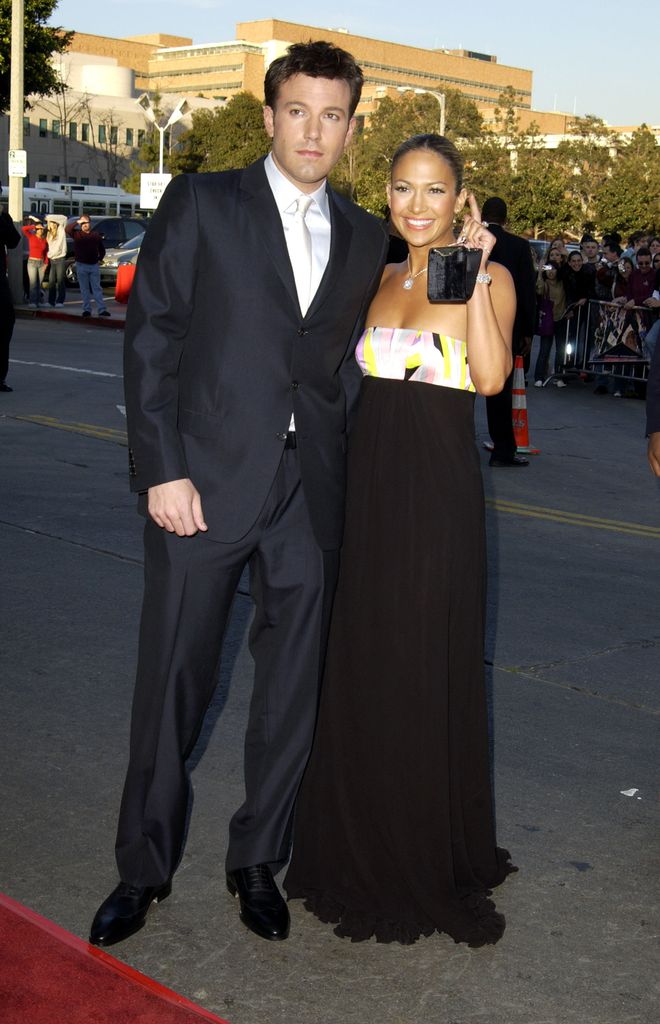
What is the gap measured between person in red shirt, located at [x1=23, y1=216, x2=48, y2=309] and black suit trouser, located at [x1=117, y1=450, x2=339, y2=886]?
2292 cm

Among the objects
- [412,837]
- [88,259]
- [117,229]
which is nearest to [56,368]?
[88,259]

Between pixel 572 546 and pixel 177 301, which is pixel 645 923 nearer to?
pixel 177 301

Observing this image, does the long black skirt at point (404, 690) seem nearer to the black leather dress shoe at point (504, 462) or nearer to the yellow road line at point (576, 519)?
the yellow road line at point (576, 519)

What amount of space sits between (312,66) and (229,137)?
67.8m

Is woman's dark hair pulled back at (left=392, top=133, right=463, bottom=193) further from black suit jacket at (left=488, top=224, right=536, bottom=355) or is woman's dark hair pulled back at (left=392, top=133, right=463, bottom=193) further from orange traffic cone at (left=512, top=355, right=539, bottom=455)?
orange traffic cone at (left=512, top=355, right=539, bottom=455)

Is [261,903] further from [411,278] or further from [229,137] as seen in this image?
[229,137]

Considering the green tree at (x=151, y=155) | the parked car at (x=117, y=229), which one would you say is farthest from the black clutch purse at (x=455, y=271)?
the green tree at (x=151, y=155)

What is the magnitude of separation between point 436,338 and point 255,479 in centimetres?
59

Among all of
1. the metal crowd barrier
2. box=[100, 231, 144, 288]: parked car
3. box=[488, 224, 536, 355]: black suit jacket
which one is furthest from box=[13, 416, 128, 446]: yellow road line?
box=[100, 231, 144, 288]: parked car

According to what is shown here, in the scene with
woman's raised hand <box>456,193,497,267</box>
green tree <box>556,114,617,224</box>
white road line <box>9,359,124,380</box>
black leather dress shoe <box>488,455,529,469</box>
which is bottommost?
black leather dress shoe <box>488,455,529,469</box>

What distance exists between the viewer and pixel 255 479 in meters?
3.21

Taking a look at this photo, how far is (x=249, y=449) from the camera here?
3.21 metres

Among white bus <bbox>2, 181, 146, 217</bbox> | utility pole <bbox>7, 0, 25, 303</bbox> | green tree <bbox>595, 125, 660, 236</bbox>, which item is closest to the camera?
utility pole <bbox>7, 0, 25, 303</bbox>

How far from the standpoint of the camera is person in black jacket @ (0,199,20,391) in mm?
12945
